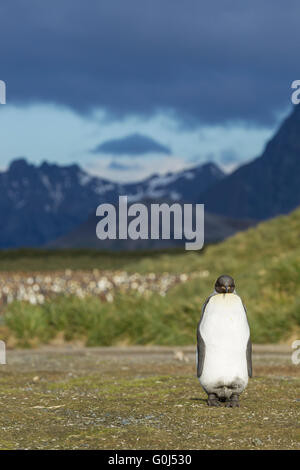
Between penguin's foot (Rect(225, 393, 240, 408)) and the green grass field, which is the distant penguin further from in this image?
the green grass field

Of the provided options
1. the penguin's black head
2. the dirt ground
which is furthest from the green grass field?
the penguin's black head

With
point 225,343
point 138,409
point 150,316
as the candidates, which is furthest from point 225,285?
point 150,316

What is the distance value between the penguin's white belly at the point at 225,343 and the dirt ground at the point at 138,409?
29 centimetres

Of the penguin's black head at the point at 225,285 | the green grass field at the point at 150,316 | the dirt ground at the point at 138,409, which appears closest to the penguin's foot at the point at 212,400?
the dirt ground at the point at 138,409

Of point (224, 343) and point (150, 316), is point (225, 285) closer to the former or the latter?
point (224, 343)

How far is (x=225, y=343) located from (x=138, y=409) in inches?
45.1

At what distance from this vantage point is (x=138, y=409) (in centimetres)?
761

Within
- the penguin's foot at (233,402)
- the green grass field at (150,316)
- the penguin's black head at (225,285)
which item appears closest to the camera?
the penguin's black head at (225,285)

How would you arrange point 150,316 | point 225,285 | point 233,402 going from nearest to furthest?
point 225,285, point 233,402, point 150,316

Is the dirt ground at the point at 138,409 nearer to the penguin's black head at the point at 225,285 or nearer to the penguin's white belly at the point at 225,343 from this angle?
the penguin's white belly at the point at 225,343

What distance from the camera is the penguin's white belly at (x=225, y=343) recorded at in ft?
24.0

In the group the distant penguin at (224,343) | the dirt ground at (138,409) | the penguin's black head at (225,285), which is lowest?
the dirt ground at (138,409)

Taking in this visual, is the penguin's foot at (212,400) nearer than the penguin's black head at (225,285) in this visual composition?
No

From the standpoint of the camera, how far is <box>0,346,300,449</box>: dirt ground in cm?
616
